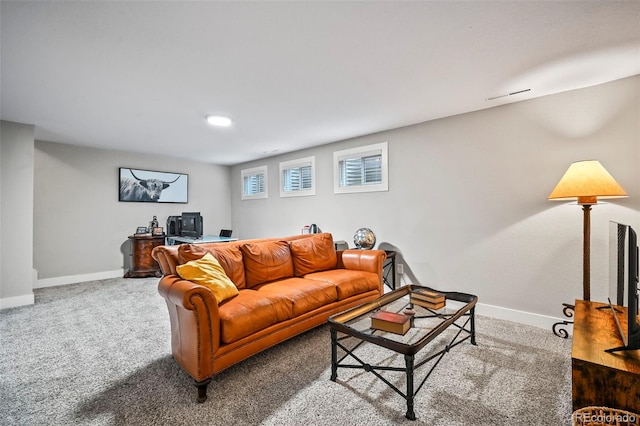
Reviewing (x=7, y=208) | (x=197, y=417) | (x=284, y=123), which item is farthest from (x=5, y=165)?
(x=197, y=417)

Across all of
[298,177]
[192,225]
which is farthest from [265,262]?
[192,225]

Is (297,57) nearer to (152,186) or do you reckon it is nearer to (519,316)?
(519,316)

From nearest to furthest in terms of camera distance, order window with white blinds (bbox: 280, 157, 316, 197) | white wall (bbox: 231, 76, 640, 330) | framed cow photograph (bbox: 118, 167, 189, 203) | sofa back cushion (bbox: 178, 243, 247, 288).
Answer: sofa back cushion (bbox: 178, 243, 247, 288) → white wall (bbox: 231, 76, 640, 330) → window with white blinds (bbox: 280, 157, 316, 197) → framed cow photograph (bbox: 118, 167, 189, 203)

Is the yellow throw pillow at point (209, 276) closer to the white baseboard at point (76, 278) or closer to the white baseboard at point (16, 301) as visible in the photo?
the white baseboard at point (16, 301)

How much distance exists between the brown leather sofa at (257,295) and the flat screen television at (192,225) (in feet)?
8.58

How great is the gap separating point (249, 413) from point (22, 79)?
3301 millimetres

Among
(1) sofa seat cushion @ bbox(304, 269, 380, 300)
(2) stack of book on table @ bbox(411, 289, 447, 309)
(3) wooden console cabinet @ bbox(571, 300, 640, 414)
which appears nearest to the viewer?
(3) wooden console cabinet @ bbox(571, 300, 640, 414)

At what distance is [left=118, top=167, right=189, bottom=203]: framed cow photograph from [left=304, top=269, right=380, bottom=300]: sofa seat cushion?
423cm

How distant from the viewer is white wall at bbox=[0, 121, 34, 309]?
350 cm

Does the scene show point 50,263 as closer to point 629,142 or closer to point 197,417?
point 197,417

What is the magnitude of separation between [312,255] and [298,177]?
2.42m

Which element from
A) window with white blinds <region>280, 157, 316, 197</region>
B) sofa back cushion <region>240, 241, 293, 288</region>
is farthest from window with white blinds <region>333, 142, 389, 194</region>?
sofa back cushion <region>240, 241, 293, 288</region>

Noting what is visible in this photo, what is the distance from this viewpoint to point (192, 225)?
5266 mm

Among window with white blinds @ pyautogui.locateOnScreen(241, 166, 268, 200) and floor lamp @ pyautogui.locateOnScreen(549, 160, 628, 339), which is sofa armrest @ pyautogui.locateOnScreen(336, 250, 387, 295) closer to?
floor lamp @ pyautogui.locateOnScreen(549, 160, 628, 339)
